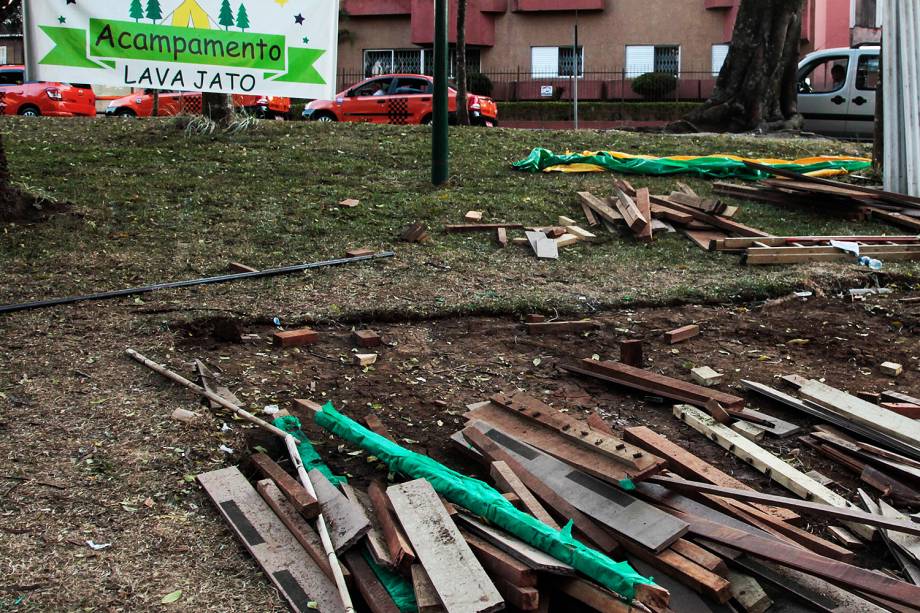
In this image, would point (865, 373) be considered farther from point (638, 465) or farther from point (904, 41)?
point (904, 41)

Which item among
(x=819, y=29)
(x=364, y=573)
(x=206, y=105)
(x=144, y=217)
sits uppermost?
(x=819, y=29)

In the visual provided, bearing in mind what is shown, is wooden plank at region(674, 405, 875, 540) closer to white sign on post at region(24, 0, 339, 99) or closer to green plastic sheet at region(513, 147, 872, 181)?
white sign on post at region(24, 0, 339, 99)

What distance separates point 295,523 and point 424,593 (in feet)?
2.45

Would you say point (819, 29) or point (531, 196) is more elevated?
point (819, 29)

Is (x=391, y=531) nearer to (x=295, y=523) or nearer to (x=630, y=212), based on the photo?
(x=295, y=523)

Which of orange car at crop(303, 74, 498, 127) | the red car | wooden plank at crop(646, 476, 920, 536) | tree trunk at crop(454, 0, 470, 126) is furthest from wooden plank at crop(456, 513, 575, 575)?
the red car

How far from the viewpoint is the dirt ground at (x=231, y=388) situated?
11.7 feet

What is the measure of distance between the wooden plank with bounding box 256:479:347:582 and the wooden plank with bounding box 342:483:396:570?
0.17 m

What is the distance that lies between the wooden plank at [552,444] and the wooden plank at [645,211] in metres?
4.57

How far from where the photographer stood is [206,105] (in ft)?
42.4

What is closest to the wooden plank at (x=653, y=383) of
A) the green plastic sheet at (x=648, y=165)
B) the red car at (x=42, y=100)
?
the green plastic sheet at (x=648, y=165)

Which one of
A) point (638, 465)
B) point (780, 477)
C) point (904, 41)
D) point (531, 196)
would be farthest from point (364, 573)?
point (904, 41)

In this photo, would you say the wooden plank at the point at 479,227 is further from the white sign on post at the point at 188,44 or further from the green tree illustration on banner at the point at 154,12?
the green tree illustration on banner at the point at 154,12

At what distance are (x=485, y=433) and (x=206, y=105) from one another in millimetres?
9636
